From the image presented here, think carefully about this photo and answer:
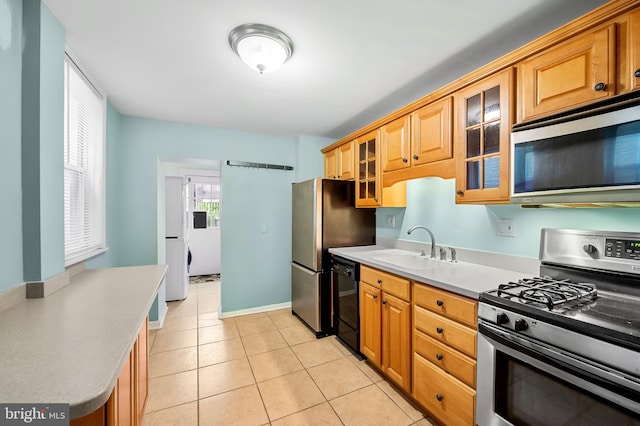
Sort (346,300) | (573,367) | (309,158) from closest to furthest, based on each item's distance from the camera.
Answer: (573,367), (346,300), (309,158)

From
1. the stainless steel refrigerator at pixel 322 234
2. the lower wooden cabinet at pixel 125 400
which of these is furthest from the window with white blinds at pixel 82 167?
the stainless steel refrigerator at pixel 322 234

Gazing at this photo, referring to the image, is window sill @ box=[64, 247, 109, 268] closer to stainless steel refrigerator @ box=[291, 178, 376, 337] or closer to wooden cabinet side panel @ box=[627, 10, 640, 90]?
stainless steel refrigerator @ box=[291, 178, 376, 337]

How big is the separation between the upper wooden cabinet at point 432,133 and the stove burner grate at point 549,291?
0.91 metres

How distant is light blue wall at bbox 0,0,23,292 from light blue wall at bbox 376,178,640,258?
2672 millimetres

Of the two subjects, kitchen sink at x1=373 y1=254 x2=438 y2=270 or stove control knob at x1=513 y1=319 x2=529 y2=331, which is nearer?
stove control knob at x1=513 y1=319 x2=529 y2=331

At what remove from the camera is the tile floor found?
1.70 meters

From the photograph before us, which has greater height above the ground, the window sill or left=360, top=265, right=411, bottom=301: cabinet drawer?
the window sill

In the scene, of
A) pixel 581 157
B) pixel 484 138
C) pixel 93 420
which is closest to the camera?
pixel 93 420

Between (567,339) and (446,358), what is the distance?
2.20ft

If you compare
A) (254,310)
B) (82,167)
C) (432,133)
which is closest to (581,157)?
(432,133)

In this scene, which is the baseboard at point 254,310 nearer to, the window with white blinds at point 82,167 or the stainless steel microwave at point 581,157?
the window with white blinds at point 82,167

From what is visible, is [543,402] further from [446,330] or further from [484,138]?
[484,138]

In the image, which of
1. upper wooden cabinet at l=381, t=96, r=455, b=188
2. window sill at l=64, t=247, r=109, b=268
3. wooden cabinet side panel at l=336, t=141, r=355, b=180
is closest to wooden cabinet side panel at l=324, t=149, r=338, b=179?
wooden cabinet side panel at l=336, t=141, r=355, b=180
